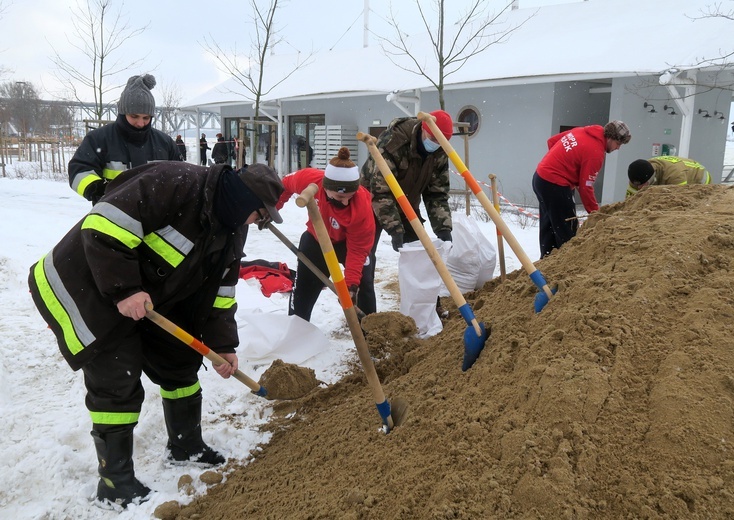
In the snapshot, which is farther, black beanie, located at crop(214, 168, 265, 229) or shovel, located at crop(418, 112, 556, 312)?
shovel, located at crop(418, 112, 556, 312)

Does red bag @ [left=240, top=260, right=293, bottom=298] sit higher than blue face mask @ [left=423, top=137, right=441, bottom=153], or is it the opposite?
blue face mask @ [left=423, top=137, right=441, bottom=153]

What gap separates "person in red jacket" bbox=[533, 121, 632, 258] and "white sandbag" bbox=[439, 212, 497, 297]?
709 millimetres

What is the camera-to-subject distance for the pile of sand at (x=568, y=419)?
5.14 feet

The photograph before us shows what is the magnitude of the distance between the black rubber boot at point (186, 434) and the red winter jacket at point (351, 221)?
1.29 meters

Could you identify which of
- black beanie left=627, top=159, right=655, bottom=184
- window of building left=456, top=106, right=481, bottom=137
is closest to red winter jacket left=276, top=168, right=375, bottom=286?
black beanie left=627, top=159, right=655, bottom=184

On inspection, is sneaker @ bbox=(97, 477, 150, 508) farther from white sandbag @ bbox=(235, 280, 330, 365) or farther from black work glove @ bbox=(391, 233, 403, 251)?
black work glove @ bbox=(391, 233, 403, 251)

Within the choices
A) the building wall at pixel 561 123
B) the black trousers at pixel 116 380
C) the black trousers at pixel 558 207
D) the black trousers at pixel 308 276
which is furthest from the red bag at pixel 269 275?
the building wall at pixel 561 123

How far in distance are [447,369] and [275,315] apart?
1.54 metres

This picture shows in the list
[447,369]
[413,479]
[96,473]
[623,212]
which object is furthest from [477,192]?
[96,473]

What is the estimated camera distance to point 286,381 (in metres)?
3.16

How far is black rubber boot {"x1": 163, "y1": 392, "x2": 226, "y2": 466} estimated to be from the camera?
2539 millimetres

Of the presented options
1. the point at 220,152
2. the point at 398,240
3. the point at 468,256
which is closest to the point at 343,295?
the point at 398,240

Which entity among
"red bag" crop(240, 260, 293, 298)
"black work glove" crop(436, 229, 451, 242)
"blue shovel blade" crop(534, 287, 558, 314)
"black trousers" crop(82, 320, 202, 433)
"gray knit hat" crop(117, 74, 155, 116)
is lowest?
"red bag" crop(240, 260, 293, 298)

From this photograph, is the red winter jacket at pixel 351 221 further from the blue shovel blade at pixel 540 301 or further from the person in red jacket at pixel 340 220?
the blue shovel blade at pixel 540 301
